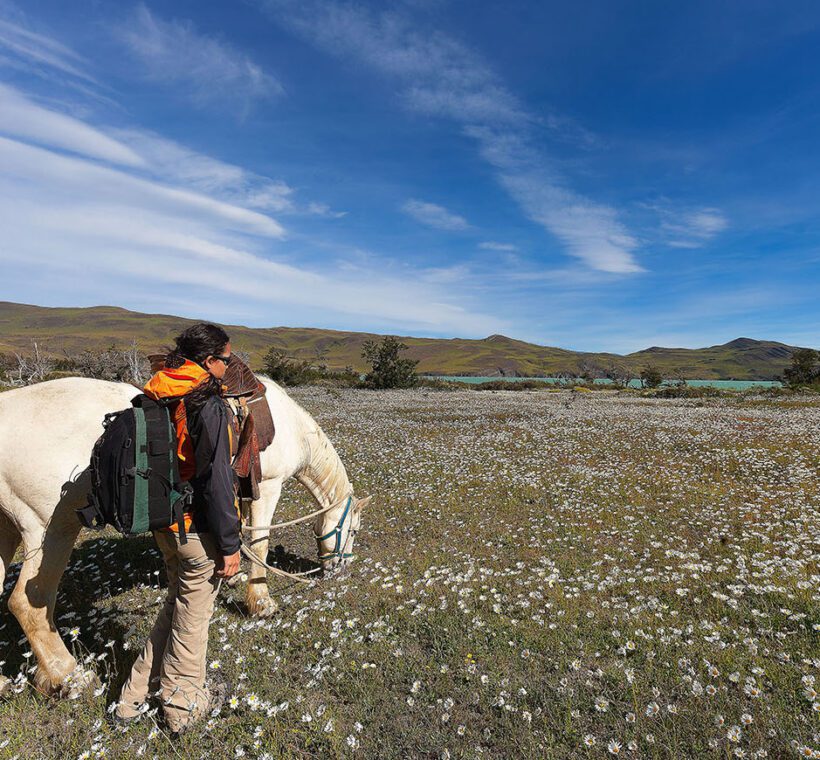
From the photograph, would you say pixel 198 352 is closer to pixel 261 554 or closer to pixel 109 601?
pixel 261 554

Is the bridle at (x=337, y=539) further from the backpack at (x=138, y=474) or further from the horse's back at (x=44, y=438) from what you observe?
the backpack at (x=138, y=474)

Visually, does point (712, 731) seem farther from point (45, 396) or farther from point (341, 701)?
point (45, 396)

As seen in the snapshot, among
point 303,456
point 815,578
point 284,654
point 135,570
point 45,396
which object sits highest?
point 45,396

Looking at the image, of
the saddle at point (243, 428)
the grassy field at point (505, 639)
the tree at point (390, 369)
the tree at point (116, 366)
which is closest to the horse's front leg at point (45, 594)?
the grassy field at point (505, 639)

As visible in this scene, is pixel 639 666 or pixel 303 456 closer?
pixel 639 666

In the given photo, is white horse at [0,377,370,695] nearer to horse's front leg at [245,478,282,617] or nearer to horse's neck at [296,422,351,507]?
horse's front leg at [245,478,282,617]

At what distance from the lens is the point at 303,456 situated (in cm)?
725

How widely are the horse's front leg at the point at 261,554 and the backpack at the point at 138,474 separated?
2.69 metres

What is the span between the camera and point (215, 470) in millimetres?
3607

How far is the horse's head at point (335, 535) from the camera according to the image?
7.34 metres

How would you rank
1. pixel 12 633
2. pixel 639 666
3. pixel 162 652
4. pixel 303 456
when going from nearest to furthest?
pixel 162 652
pixel 639 666
pixel 12 633
pixel 303 456

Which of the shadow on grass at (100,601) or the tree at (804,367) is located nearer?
the shadow on grass at (100,601)

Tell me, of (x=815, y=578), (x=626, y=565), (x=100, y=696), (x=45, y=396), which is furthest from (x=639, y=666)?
(x=45, y=396)

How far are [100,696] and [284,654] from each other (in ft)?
6.13
